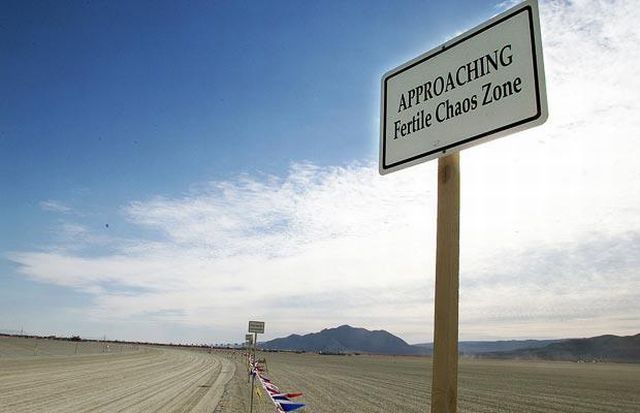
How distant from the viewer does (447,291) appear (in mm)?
1829

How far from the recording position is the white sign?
174 centimetres

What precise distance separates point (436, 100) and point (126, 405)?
1870 cm

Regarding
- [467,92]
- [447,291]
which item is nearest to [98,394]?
[447,291]

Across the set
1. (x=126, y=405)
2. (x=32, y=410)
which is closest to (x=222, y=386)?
(x=126, y=405)

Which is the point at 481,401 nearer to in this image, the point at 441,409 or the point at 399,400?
the point at 399,400

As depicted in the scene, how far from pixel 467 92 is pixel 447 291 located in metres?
0.85

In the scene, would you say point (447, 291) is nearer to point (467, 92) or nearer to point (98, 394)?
point (467, 92)

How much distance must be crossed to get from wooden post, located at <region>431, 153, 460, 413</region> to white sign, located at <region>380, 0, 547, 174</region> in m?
0.14

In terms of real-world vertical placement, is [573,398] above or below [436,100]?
below

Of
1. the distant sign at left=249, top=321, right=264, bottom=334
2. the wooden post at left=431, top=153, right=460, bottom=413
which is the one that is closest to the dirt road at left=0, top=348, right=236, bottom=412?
the distant sign at left=249, top=321, right=264, bottom=334

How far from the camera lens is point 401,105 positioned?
2240 mm

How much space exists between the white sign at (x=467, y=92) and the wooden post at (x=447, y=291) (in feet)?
0.45

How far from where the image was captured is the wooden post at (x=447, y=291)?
172 centimetres

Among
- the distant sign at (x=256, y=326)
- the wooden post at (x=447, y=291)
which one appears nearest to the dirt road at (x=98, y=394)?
the distant sign at (x=256, y=326)
